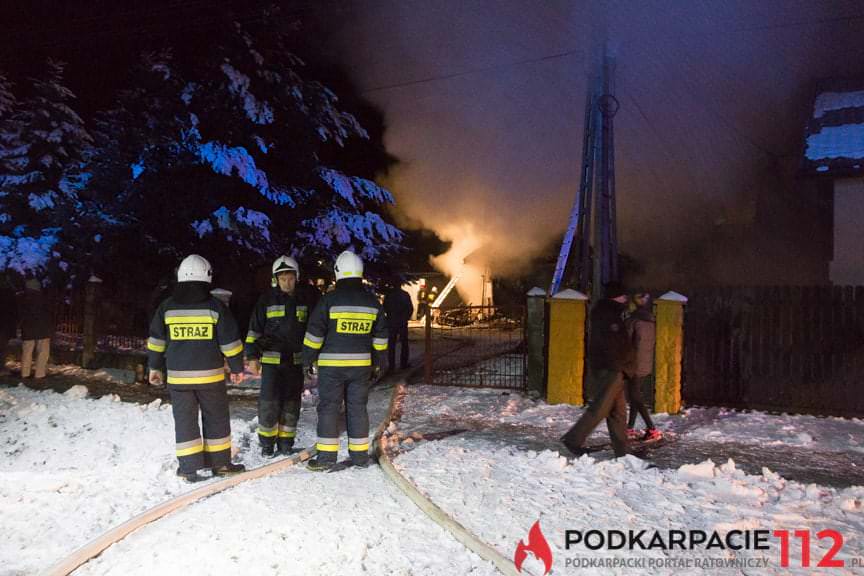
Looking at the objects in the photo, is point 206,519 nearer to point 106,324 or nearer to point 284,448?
point 284,448

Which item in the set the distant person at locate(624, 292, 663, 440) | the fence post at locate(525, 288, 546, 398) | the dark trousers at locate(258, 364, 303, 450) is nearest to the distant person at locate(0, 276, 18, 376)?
the dark trousers at locate(258, 364, 303, 450)

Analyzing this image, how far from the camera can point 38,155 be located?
20.5 m

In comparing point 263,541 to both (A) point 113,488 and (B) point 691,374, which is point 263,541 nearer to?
(A) point 113,488

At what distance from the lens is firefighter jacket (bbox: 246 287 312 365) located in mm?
5590

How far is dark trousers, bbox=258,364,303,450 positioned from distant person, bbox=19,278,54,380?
22.8ft

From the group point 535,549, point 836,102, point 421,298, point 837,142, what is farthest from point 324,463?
point 421,298

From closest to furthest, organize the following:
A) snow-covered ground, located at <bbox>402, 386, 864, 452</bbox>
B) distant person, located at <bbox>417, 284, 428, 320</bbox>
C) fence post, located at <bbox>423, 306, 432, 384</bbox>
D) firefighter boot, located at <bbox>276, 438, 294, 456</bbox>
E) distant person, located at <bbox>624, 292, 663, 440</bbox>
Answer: firefighter boot, located at <bbox>276, 438, 294, 456</bbox>, distant person, located at <bbox>624, 292, 663, 440</bbox>, snow-covered ground, located at <bbox>402, 386, 864, 452</bbox>, fence post, located at <bbox>423, 306, 432, 384</bbox>, distant person, located at <bbox>417, 284, 428, 320</bbox>

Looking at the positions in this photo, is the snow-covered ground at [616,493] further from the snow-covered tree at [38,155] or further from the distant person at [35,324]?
the snow-covered tree at [38,155]

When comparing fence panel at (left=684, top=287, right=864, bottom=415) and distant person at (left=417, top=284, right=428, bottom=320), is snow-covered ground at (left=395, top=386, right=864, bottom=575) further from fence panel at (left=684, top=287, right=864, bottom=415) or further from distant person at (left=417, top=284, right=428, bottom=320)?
distant person at (left=417, top=284, right=428, bottom=320)

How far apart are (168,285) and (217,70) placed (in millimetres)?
5275

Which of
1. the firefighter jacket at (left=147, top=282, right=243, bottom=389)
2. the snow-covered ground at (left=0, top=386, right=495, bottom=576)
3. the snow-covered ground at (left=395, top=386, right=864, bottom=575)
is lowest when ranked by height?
the snow-covered ground at (left=0, top=386, right=495, bottom=576)

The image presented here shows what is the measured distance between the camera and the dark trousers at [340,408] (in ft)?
16.8

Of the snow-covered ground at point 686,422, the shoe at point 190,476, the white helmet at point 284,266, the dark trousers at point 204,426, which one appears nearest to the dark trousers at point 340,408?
the dark trousers at point 204,426

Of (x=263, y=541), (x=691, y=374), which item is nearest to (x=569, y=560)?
(x=263, y=541)
